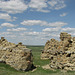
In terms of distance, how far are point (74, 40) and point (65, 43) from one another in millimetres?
5083

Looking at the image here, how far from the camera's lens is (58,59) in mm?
46500

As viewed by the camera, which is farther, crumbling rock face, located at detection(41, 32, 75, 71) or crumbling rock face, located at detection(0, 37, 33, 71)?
crumbling rock face, located at detection(41, 32, 75, 71)

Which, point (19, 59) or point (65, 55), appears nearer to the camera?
point (19, 59)

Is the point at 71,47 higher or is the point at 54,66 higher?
the point at 71,47

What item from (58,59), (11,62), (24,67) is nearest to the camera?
(24,67)

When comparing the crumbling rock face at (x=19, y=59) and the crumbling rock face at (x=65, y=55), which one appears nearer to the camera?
the crumbling rock face at (x=19, y=59)

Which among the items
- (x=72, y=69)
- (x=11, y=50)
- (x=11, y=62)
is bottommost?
(x=72, y=69)

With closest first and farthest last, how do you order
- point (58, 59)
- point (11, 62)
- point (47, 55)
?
point (11, 62), point (58, 59), point (47, 55)

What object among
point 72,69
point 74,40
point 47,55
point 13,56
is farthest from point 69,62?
point 47,55

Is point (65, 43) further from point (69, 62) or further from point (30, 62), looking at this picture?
point (30, 62)

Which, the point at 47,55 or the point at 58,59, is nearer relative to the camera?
the point at 58,59

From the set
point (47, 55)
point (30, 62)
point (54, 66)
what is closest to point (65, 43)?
point (54, 66)

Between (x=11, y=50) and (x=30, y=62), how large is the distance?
9867mm

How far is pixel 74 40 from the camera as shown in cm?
5200
